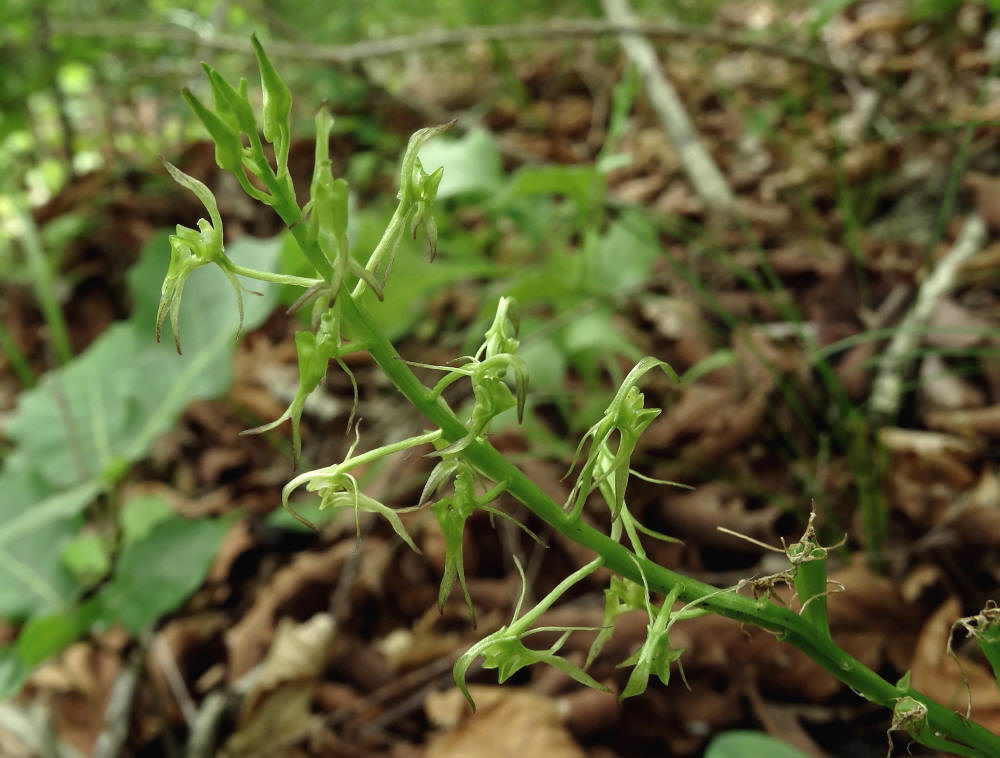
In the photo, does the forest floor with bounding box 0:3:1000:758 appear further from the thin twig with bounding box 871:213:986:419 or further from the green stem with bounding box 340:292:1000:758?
the green stem with bounding box 340:292:1000:758

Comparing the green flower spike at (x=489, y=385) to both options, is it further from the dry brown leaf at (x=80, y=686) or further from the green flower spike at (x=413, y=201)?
the dry brown leaf at (x=80, y=686)

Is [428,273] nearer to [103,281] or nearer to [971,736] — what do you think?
[971,736]

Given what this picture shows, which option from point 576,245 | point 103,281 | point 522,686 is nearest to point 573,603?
point 522,686

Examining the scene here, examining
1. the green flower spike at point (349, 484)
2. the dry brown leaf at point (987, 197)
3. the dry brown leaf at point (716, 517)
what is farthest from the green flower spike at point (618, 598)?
the dry brown leaf at point (987, 197)

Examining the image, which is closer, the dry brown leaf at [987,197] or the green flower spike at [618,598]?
the green flower spike at [618,598]

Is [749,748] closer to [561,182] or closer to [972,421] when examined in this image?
[972,421]

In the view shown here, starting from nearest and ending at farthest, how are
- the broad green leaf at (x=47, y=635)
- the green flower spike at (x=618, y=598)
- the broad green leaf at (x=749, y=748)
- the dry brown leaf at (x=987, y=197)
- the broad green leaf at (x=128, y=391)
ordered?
the green flower spike at (x=618, y=598) < the broad green leaf at (x=749, y=748) < the broad green leaf at (x=47, y=635) < the broad green leaf at (x=128, y=391) < the dry brown leaf at (x=987, y=197)

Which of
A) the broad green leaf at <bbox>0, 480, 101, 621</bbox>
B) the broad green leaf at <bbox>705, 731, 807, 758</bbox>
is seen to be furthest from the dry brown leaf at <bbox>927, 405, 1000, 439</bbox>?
the broad green leaf at <bbox>0, 480, 101, 621</bbox>
